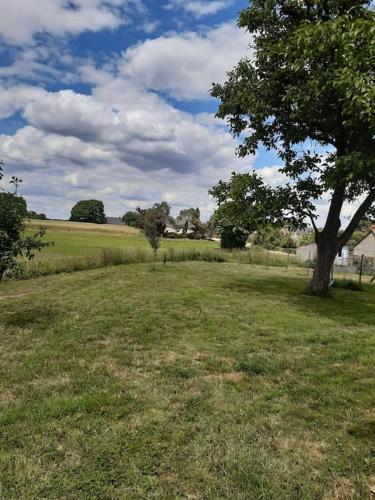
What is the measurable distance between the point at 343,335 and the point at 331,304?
4.27 meters

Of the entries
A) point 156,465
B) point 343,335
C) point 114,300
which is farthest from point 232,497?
point 114,300

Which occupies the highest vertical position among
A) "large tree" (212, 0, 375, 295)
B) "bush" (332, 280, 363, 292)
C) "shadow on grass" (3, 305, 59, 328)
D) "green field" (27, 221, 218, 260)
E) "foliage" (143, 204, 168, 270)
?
"large tree" (212, 0, 375, 295)

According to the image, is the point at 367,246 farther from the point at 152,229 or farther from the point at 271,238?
the point at 152,229

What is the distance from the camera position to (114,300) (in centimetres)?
1079

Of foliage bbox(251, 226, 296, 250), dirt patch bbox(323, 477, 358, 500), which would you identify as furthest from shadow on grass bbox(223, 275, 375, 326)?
dirt patch bbox(323, 477, 358, 500)

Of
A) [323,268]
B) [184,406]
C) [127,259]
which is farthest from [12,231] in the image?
[127,259]

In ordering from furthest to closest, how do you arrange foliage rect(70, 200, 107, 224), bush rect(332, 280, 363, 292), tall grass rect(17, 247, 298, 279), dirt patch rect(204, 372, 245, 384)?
1. foliage rect(70, 200, 107, 224)
2. tall grass rect(17, 247, 298, 279)
3. bush rect(332, 280, 363, 292)
4. dirt patch rect(204, 372, 245, 384)

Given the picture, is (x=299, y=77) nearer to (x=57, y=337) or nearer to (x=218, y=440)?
(x=57, y=337)

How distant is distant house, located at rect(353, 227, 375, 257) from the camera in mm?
50500

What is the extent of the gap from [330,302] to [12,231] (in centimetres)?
950

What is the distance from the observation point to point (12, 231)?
771 centimetres

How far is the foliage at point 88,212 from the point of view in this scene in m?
114

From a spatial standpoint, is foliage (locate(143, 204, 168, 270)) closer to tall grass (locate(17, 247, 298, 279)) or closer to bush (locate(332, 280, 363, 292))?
tall grass (locate(17, 247, 298, 279))

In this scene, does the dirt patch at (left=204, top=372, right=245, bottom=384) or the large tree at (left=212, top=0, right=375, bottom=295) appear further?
the large tree at (left=212, top=0, right=375, bottom=295)
